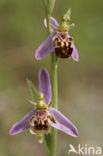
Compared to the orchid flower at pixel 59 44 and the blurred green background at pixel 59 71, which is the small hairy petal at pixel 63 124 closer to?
the orchid flower at pixel 59 44

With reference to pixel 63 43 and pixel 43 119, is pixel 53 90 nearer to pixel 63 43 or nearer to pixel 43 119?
pixel 43 119

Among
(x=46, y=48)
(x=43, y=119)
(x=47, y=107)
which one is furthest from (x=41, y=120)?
(x=46, y=48)

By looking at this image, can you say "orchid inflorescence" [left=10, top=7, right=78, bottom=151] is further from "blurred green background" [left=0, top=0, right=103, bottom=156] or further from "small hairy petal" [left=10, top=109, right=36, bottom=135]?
"blurred green background" [left=0, top=0, right=103, bottom=156]

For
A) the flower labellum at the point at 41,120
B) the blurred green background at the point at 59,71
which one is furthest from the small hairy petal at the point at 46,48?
the blurred green background at the point at 59,71

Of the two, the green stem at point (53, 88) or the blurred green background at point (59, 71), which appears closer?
the green stem at point (53, 88)

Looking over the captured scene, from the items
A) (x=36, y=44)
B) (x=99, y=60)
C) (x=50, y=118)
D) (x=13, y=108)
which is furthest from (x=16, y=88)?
(x=50, y=118)

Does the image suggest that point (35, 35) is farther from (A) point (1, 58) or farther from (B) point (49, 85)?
(B) point (49, 85)
